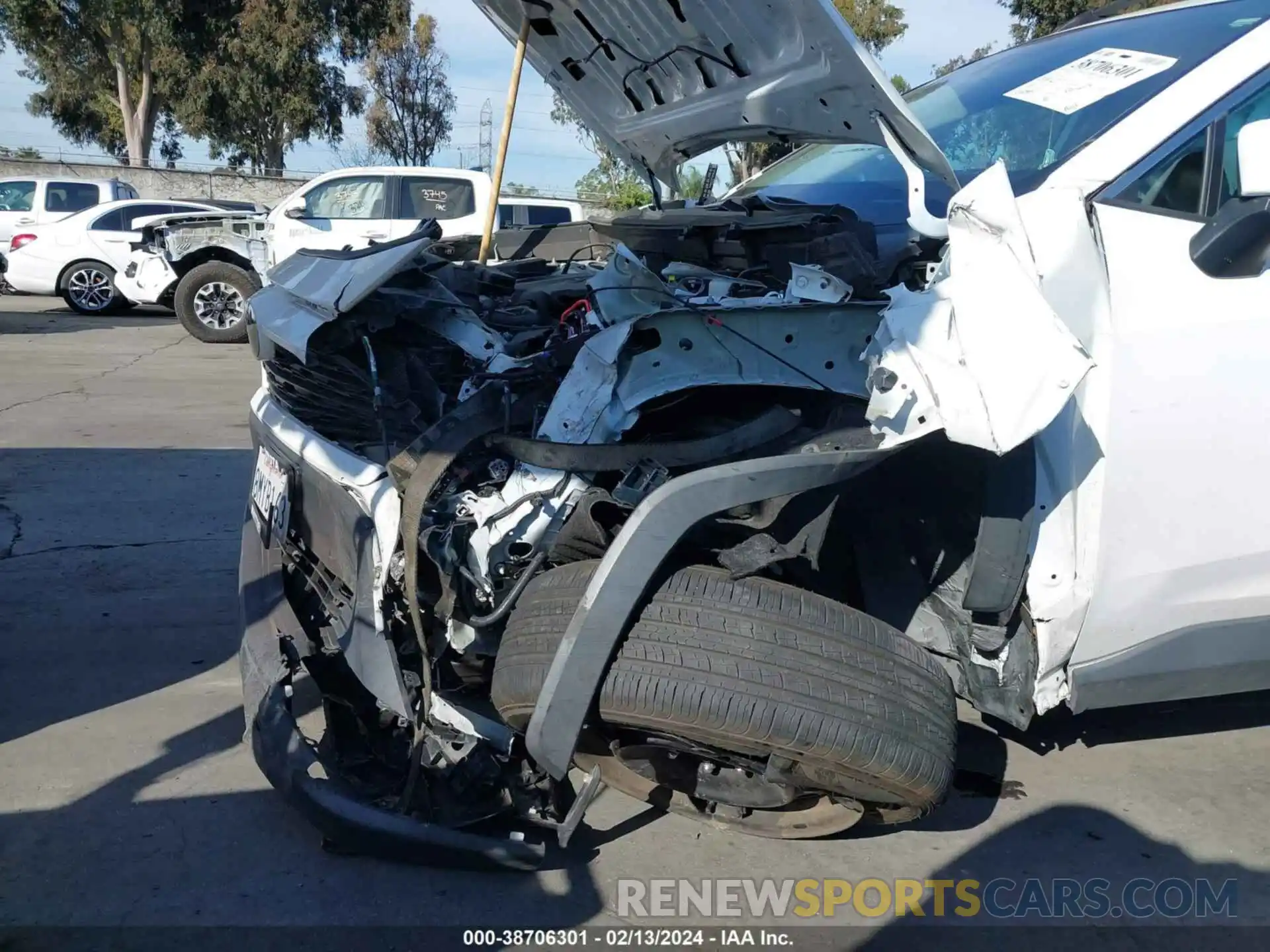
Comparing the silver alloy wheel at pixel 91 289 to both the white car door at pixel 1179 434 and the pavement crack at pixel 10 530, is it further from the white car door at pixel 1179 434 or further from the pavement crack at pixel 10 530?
the white car door at pixel 1179 434

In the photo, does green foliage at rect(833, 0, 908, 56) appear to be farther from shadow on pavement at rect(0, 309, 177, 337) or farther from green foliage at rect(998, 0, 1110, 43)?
shadow on pavement at rect(0, 309, 177, 337)

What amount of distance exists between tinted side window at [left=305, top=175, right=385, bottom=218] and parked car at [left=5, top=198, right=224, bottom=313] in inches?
136

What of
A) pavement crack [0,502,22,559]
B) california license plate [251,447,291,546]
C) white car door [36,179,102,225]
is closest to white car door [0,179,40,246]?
white car door [36,179,102,225]

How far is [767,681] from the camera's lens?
6.91 ft

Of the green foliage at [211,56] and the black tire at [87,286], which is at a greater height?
the green foliage at [211,56]

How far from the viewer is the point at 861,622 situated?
227 cm

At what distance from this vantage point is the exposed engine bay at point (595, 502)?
2.29 m

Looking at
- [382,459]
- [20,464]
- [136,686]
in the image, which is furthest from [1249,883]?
[20,464]

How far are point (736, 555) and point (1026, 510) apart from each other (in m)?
0.66

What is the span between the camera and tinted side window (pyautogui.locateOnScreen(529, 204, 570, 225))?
1389 centimetres

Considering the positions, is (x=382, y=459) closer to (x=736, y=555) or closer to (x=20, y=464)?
(x=736, y=555)

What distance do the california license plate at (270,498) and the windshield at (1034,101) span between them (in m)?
2.00

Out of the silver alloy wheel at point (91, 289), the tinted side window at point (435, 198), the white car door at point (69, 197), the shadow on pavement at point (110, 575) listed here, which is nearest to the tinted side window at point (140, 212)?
the silver alloy wheel at point (91, 289)

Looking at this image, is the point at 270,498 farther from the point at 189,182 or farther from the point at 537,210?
the point at 189,182
